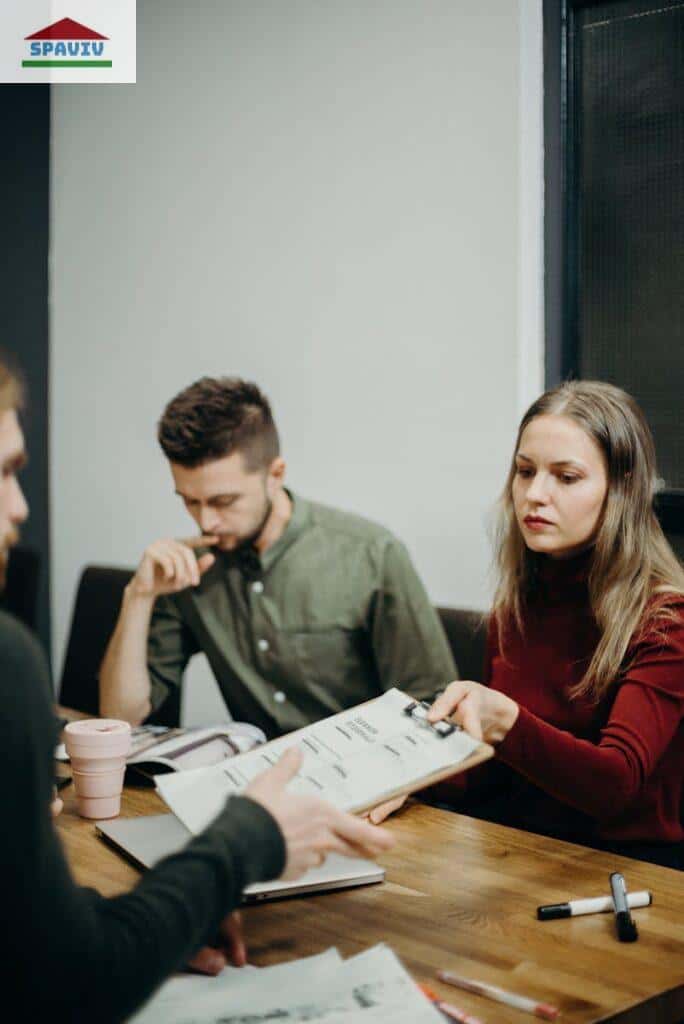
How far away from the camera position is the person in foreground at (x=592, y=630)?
1.62m

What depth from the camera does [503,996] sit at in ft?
3.51

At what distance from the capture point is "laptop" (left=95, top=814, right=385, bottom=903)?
1340mm

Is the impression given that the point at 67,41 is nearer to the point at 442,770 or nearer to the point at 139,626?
the point at 139,626

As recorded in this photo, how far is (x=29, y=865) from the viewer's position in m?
0.78

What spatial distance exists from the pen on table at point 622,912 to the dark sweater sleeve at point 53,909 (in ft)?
1.68

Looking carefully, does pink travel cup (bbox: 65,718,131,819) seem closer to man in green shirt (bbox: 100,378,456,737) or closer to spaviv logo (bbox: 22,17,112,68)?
man in green shirt (bbox: 100,378,456,737)

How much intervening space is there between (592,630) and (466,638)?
1.87 ft

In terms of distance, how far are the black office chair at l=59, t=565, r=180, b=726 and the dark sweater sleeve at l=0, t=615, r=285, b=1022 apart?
2059mm

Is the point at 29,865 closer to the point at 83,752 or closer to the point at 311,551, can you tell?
the point at 83,752

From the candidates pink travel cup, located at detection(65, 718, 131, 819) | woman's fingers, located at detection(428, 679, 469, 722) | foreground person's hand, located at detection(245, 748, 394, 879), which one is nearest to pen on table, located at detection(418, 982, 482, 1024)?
foreground person's hand, located at detection(245, 748, 394, 879)

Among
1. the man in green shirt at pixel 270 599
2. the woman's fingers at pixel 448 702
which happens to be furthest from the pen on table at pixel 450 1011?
the man in green shirt at pixel 270 599

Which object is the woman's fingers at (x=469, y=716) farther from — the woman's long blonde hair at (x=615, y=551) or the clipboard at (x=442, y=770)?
the woman's long blonde hair at (x=615, y=551)

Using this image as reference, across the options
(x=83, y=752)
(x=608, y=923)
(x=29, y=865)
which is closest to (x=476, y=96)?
(x=83, y=752)

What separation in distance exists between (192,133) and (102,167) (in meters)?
0.46
